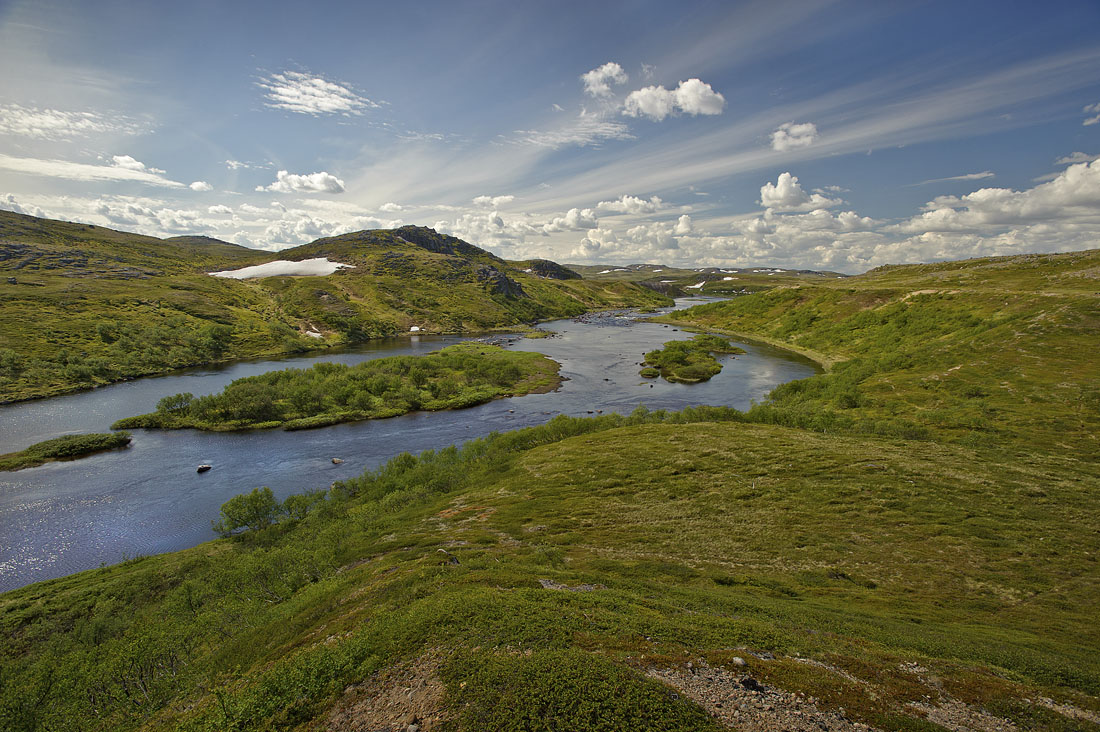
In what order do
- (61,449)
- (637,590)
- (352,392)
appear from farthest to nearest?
(352,392) < (61,449) < (637,590)

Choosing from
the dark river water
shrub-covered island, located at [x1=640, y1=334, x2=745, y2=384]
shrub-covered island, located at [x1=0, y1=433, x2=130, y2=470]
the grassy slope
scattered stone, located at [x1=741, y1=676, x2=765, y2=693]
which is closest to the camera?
scattered stone, located at [x1=741, y1=676, x2=765, y2=693]

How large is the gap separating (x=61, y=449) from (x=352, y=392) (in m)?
46.5

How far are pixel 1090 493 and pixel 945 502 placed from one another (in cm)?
1157

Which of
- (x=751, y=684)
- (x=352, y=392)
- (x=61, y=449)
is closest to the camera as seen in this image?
(x=751, y=684)

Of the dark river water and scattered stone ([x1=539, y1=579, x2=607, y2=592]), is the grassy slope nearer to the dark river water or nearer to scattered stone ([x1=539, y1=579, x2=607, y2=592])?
the dark river water

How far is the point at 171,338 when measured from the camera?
144250 millimetres

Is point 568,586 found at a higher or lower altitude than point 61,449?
higher

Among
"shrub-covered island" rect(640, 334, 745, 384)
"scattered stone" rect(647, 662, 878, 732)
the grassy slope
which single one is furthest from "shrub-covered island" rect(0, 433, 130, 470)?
"shrub-covered island" rect(640, 334, 745, 384)

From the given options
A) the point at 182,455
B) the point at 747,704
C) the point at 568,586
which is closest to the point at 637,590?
the point at 568,586

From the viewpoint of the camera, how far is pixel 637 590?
2225 centimetres

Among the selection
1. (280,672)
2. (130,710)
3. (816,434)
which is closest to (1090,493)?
(816,434)

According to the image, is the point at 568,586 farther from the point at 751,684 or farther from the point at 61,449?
the point at 61,449

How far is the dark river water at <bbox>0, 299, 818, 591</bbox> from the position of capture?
4953cm

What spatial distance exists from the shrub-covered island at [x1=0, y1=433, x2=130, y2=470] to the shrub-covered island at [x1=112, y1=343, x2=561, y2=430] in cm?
970
